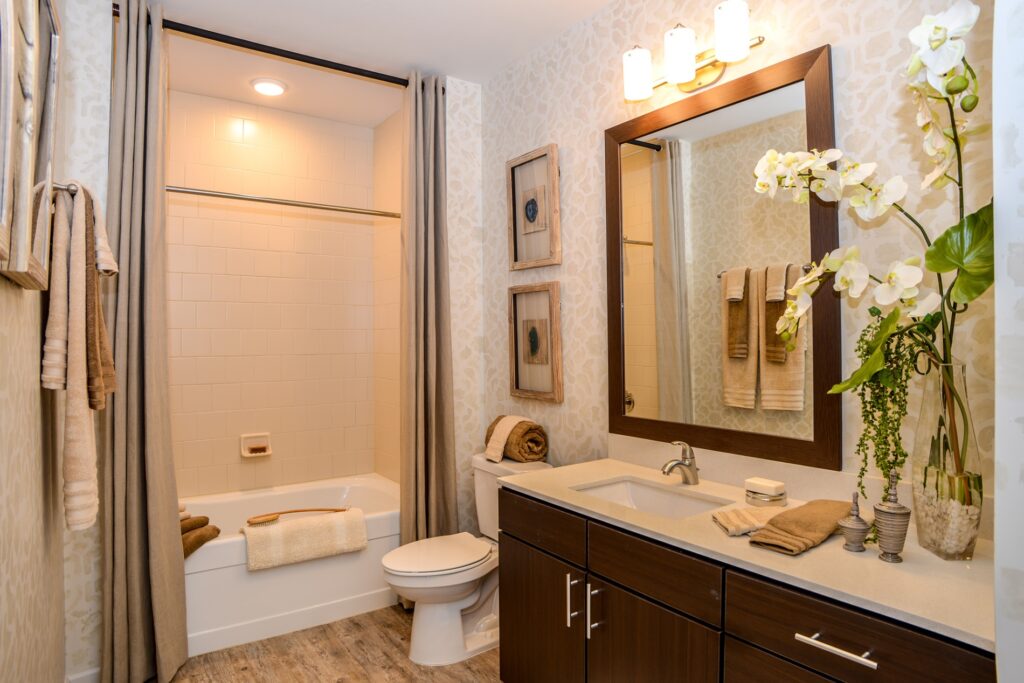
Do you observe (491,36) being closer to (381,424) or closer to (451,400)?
(451,400)

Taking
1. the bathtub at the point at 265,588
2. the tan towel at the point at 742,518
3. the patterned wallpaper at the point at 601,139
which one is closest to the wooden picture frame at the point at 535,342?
the patterned wallpaper at the point at 601,139

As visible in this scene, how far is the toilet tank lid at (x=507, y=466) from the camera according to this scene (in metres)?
2.61

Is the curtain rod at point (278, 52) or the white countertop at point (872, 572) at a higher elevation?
the curtain rod at point (278, 52)

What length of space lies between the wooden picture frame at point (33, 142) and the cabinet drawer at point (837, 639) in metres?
1.54

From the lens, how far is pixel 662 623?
1546 mm

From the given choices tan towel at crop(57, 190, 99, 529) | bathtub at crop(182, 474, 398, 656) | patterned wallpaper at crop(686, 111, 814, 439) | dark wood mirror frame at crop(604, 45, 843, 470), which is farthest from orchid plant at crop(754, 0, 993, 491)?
bathtub at crop(182, 474, 398, 656)

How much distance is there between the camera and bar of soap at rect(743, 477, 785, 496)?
5.78 feet

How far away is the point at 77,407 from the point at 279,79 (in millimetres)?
2062

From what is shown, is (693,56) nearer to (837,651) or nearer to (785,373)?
(785,373)

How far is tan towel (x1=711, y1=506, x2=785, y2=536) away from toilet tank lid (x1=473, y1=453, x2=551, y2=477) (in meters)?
1.07

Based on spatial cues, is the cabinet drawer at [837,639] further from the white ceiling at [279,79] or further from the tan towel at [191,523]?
the white ceiling at [279,79]

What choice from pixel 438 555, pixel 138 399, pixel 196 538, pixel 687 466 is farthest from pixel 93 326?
pixel 687 466

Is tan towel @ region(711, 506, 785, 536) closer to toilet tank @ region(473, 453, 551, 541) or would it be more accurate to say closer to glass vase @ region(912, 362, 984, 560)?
glass vase @ region(912, 362, 984, 560)

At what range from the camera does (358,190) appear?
385 cm
